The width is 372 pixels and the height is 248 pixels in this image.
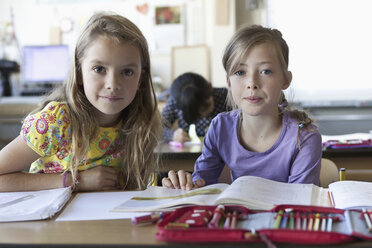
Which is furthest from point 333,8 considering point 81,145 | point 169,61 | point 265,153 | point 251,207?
point 251,207

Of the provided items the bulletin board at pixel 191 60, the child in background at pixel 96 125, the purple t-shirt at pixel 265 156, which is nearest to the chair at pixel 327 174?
the purple t-shirt at pixel 265 156

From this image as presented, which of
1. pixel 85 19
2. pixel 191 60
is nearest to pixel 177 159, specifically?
pixel 191 60

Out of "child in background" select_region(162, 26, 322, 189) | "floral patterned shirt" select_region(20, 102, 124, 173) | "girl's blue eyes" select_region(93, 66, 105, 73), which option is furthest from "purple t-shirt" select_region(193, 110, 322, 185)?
"girl's blue eyes" select_region(93, 66, 105, 73)

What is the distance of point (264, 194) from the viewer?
992 millimetres

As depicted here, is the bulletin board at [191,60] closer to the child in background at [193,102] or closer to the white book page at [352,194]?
the child in background at [193,102]

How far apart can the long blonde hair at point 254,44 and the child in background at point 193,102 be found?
1329 mm

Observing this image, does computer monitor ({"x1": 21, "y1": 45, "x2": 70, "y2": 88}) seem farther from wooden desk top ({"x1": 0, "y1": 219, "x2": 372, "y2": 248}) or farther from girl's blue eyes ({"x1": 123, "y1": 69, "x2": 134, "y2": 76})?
wooden desk top ({"x1": 0, "y1": 219, "x2": 372, "y2": 248})

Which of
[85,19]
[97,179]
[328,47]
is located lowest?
[97,179]

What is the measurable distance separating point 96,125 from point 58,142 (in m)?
0.15

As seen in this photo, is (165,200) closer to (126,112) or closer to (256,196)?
(256,196)

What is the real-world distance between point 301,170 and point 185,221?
618mm

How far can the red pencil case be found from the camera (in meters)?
0.74

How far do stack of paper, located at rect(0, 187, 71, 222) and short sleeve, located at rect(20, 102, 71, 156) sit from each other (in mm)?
182

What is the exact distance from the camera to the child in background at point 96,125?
1318 mm
